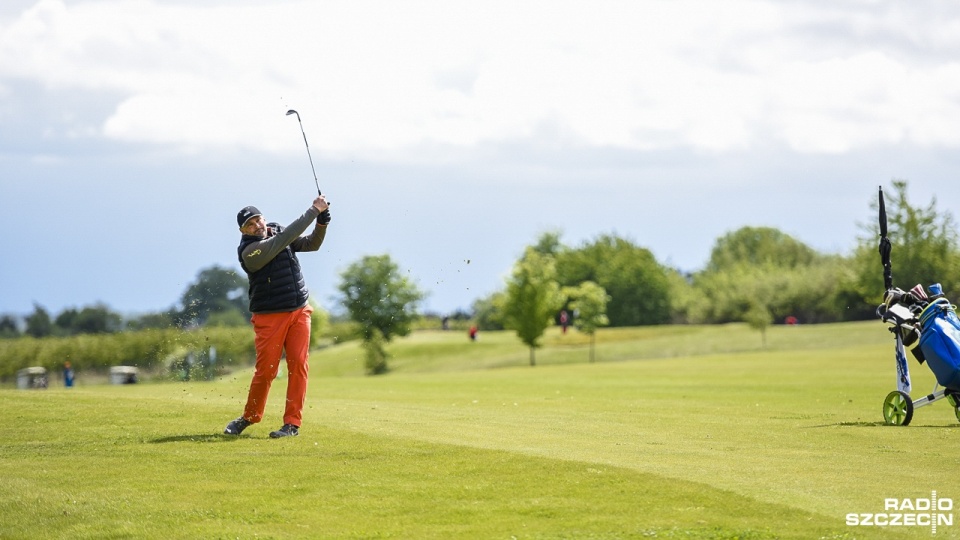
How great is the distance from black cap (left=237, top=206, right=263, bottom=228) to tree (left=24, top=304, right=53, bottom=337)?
382 ft

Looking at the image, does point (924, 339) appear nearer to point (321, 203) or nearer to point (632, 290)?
point (321, 203)

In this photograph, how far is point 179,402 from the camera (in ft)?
68.9

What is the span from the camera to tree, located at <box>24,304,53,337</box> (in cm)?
12738

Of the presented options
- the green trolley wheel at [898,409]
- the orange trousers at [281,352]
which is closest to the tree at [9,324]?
the orange trousers at [281,352]

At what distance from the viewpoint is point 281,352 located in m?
16.0

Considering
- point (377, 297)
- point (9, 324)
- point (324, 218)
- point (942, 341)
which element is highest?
point (377, 297)

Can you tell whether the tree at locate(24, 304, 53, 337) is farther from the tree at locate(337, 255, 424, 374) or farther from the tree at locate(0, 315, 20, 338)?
the tree at locate(337, 255, 424, 374)

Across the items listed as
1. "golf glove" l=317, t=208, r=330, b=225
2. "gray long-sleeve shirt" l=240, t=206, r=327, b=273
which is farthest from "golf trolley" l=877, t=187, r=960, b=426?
"gray long-sleeve shirt" l=240, t=206, r=327, b=273

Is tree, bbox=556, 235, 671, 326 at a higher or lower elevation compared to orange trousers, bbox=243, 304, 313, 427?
higher

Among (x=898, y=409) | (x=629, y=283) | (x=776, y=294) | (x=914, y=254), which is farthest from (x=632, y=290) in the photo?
(x=898, y=409)

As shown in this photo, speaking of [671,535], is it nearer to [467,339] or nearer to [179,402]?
[179,402]

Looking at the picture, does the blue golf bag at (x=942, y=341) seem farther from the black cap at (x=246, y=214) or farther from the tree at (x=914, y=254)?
the tree at (x=914, y=254)

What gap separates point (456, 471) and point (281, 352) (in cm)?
404

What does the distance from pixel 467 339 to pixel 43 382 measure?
5299cm
